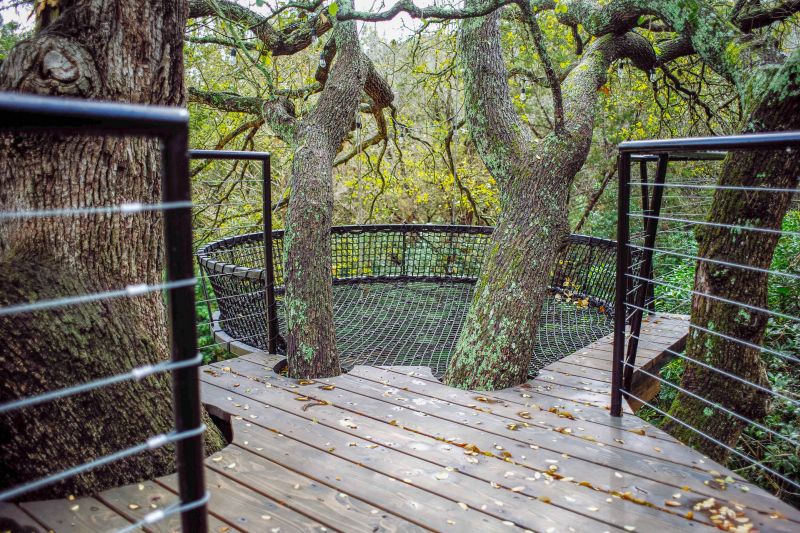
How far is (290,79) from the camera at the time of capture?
631cm

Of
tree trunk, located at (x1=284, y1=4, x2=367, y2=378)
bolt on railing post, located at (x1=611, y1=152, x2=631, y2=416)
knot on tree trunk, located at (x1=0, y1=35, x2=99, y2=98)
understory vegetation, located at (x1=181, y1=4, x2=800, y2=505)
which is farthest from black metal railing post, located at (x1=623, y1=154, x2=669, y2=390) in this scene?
knot on tree trunk, located at (x1=0, y1=35, x2=99, y2=98)

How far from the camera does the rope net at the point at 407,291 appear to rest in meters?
4.04

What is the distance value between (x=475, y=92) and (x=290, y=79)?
10.8 feet

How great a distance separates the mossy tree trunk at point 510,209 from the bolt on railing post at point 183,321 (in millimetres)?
2176

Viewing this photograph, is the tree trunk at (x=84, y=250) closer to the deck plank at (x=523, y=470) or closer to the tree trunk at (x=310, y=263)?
the deck plank at (x=523, y=470)

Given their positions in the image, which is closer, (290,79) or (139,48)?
(139,48)

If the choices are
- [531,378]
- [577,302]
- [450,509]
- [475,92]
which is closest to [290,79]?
[475,92]

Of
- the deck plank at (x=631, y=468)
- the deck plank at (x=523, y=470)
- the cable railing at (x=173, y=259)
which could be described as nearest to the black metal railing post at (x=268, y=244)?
the deck plank at (x=523, y=470)

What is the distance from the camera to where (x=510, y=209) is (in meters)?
3.43

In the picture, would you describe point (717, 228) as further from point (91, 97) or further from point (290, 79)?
point (290, 79)

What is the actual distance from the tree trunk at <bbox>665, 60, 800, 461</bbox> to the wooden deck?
0.57 meters

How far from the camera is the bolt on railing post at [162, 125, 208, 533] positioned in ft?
3.20

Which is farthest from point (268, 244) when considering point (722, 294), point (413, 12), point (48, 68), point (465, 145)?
point (465, 145)

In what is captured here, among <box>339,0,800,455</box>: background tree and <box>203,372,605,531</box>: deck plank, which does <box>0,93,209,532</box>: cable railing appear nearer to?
<box>203,372,605,531</box>: deck plank
